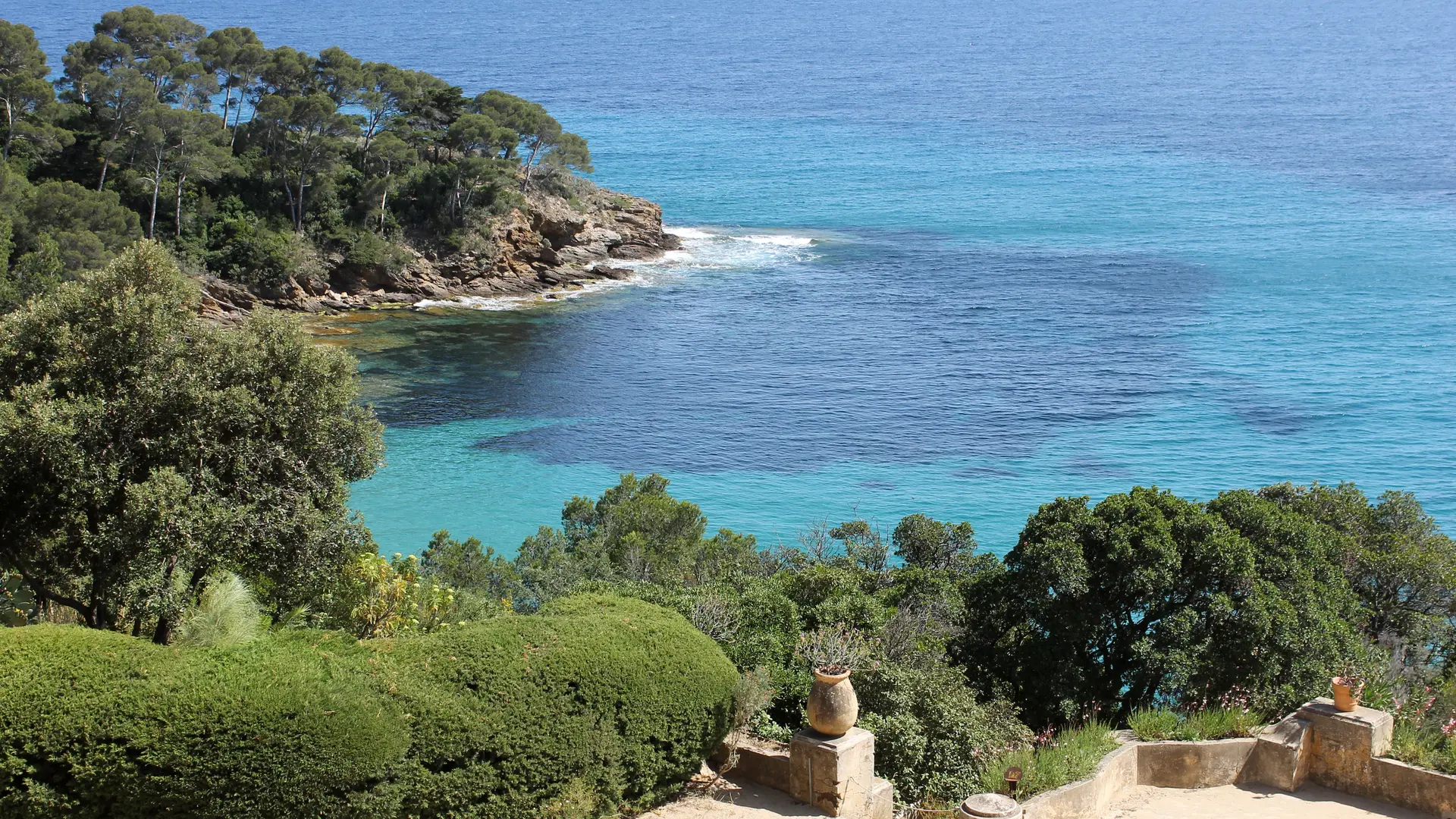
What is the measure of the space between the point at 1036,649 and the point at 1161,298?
55.3m

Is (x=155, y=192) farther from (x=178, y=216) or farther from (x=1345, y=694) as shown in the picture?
(x=1345, y=694)

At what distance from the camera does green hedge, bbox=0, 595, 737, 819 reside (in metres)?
10.5

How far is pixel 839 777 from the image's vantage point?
12.6m

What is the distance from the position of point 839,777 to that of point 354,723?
465 cm

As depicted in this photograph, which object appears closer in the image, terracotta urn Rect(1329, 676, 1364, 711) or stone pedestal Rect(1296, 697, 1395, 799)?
stone pedestal Rect(1296, 697, 1395, 799)

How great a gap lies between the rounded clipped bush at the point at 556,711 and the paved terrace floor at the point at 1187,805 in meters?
0.41

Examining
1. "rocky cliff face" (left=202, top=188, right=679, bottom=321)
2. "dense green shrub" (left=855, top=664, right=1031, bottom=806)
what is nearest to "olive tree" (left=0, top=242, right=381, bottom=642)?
"dense green shrub" (left=855, top=664, right=1031, bottom=806)

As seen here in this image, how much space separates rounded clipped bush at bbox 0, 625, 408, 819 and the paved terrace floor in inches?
133

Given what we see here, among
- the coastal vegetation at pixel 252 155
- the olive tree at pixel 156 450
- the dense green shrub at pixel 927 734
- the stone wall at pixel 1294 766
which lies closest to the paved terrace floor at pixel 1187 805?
the stone wall at pixel 1294 766

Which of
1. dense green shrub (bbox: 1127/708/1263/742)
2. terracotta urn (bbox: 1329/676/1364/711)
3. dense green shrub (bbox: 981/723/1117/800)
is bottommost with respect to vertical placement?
dense green shrub (bbox: 981/723/1117/800)

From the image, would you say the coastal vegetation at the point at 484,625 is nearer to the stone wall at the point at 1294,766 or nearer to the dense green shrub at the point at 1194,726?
the dense green shrub at the point at 1194,726

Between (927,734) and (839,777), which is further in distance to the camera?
(927,734)

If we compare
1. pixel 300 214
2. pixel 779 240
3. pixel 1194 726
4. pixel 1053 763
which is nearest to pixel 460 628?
pixel 1053 763

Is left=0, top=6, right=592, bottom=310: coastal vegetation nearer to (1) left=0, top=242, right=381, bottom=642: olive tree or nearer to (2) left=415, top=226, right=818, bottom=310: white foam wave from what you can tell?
(2) left=415, top=226, right=818, bottom=310: white foam wave
